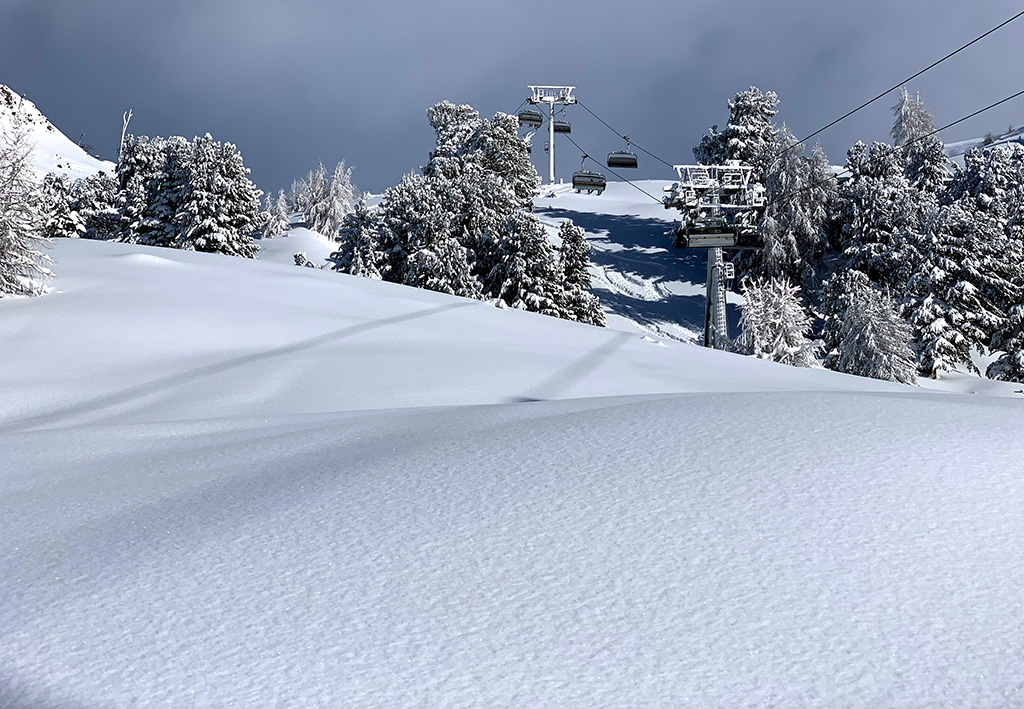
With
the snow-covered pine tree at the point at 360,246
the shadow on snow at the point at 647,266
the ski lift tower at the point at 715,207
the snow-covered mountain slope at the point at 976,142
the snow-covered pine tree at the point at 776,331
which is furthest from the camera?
the snow-covered mountain slope at the point at 976,142

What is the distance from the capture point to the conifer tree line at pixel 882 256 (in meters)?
32.2

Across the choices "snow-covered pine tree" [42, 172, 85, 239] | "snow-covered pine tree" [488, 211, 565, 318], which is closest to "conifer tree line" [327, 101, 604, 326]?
"snow-covered pine tree" [488, 211, 565, 318]

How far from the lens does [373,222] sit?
46.2 metres

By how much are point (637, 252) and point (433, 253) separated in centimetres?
2306

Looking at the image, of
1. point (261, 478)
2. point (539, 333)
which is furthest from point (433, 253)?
point (261, 478)

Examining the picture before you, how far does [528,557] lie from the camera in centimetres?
256

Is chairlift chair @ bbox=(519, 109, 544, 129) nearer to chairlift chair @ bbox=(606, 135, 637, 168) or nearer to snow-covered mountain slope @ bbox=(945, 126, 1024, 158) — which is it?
chairlift chair @ bbox=(606, 135, 637, 168)

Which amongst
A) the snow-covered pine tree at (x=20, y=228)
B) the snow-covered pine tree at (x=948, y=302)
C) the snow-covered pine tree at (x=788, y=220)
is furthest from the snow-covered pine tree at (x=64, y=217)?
the snow-covered pine tree at (x=948, y=302)

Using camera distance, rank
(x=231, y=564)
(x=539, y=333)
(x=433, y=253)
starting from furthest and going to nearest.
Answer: (x=433, y=253)
(x=539, y=333)
(x=231, y=564)

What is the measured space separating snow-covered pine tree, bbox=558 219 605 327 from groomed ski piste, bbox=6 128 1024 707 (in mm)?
33274

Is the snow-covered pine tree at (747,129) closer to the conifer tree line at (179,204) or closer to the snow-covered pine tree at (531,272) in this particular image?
the snow-covered pine tree at (531,272)

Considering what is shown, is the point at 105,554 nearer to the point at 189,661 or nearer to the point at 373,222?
the point at 189,661

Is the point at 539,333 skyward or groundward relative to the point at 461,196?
groundward

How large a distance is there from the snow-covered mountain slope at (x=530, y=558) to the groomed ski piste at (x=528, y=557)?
10 millimetres
